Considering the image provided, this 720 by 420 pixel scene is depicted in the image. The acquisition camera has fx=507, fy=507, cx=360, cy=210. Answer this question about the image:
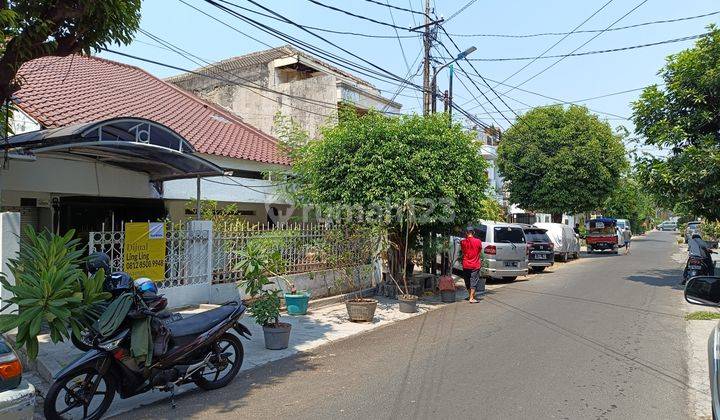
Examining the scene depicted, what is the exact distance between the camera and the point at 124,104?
13727mm

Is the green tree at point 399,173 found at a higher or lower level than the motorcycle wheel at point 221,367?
higher

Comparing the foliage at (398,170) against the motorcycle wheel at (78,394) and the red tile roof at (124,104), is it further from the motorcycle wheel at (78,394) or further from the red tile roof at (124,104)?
the motorcycle wheel at (78,394)

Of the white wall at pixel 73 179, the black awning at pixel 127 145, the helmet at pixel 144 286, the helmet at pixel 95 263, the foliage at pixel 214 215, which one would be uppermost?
the black awning at pixel 127 145

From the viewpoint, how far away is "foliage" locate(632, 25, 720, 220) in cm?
1324

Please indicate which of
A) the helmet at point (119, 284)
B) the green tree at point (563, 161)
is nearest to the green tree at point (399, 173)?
the helmet at point (119, 284)

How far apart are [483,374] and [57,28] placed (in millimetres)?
6159

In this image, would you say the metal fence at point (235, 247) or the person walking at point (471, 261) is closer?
the metal fence at point (235, 247)

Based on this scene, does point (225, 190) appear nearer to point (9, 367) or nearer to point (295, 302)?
point (295, 302)

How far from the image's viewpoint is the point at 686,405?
16.5 ft

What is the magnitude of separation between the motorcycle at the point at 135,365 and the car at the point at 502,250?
34.7 feet

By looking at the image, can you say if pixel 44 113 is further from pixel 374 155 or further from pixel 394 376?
pixel 394 376

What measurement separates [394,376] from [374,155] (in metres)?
5.38

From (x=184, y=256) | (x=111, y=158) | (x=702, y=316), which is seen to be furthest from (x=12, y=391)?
(x=702, y=316)

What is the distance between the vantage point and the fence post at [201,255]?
925 centimetres
